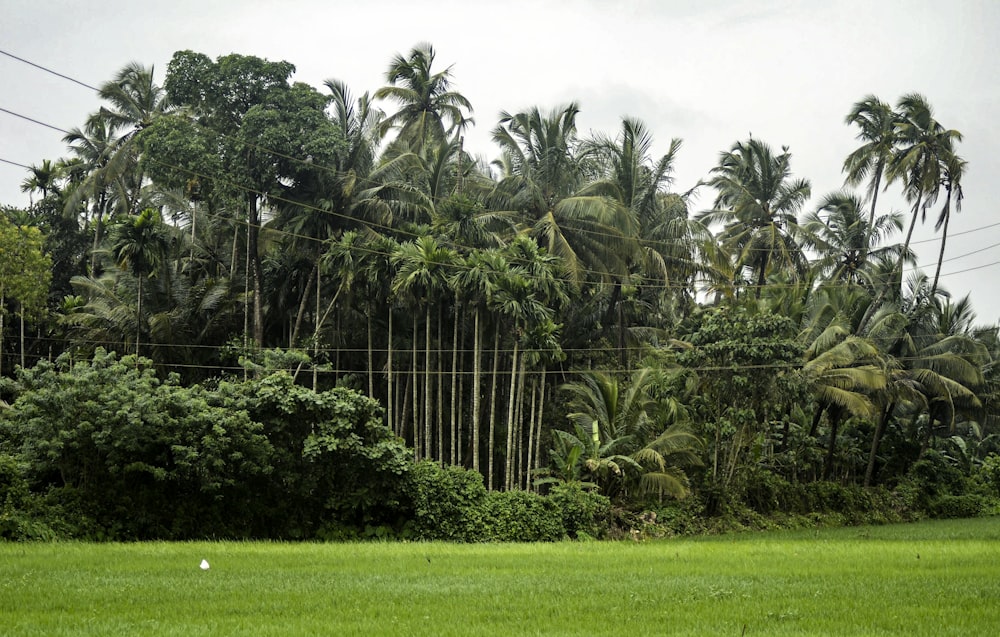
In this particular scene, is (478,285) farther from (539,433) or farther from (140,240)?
(140,240)

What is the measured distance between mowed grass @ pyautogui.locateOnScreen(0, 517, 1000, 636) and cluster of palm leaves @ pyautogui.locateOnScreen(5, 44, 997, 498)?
419 inches

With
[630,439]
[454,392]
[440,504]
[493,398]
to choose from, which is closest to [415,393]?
[454,392]

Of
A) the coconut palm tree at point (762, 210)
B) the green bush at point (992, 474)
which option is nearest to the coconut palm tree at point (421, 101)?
the coconut palm tree at point (762, 210)

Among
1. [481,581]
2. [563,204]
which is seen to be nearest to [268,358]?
[563,204]

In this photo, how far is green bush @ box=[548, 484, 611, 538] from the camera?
89.1ft

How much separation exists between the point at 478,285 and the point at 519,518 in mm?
7139

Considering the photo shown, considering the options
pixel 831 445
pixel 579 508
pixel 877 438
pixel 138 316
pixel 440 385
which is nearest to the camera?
pixel 579 508

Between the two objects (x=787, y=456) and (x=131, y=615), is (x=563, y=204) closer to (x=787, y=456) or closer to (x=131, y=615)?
(x=787, y=456)

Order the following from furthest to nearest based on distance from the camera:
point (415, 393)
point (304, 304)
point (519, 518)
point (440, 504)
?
point (304, 304) < point (415, 393) < point (519, 518) < point (440, 504)

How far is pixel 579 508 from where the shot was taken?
89.8ft

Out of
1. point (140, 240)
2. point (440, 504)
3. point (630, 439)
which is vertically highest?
point (140, 240)

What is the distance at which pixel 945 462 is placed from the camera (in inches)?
1534

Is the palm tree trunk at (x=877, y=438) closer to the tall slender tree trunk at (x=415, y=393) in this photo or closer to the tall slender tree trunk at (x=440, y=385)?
the tall slender tree trunk at (x=440, y=385)

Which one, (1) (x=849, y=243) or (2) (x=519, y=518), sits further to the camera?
(1) (x=849, y=243)
